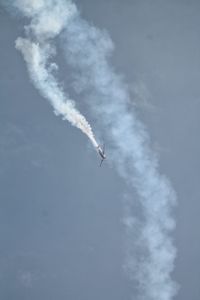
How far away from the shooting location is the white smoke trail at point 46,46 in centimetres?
6775

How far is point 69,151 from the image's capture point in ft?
240

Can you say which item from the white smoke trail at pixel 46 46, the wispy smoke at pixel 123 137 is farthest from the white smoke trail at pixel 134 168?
the white smoke trail at pixel 46 46

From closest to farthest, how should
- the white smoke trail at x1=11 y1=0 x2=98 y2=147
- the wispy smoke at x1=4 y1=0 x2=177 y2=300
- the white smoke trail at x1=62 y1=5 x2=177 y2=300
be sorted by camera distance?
the white smoke trail at x1=11 y1=0 x2=98 y2=147, the wispy smoke at x1=4 y1=0 x2=177 y2=300, the white smoke trail at x1=62 y1=5 x2=177 y2=300

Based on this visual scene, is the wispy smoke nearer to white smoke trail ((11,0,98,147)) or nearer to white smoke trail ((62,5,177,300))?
white smoke trail ((62,5,177,300))

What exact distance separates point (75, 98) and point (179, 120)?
43.4ft

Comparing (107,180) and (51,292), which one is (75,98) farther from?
(51,292)

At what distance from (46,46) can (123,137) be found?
13.4 metres

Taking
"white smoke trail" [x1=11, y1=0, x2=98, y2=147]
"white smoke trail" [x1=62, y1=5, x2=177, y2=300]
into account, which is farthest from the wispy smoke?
"white smoke trail" [x1=11, y1=0, x2=98, y2=147]

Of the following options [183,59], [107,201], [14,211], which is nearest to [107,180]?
[107,201]

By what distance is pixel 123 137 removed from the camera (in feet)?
232

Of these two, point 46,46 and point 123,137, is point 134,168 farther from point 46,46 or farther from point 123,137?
point 46,46

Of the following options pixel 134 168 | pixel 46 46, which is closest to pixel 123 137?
pixel 134 168

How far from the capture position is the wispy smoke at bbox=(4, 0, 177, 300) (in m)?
69.6

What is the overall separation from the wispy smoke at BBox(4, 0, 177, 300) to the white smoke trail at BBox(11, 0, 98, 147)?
0.11m
